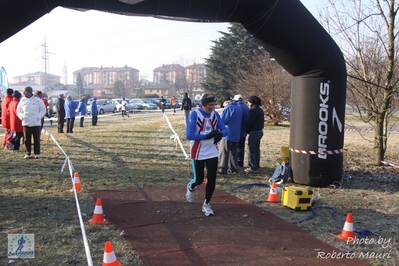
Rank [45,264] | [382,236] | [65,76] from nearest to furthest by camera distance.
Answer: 1. [45,264]
2. [382,236]
3. [65,76]

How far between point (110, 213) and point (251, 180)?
12.3 feet

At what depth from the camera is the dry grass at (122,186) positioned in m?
5.02

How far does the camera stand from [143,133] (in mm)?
18625

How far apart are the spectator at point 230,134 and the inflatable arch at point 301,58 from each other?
54.3 inches

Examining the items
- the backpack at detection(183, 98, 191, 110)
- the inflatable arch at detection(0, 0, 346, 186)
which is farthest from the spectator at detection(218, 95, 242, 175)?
the backpack at detection(183, 98, 191, 110)

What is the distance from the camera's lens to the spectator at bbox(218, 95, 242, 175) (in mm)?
9320

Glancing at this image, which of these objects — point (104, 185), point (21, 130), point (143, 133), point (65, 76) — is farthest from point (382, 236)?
point (65, 76)

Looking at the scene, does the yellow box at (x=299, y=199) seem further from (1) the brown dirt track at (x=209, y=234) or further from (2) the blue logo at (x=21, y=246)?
(2) the blue logo at (x=21, y=246)

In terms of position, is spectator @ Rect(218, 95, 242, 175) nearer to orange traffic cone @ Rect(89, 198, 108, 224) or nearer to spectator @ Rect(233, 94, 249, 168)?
spectator @ Rect(233, 94, 249, 168)

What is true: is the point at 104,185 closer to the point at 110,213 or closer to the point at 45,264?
the point at 110,213

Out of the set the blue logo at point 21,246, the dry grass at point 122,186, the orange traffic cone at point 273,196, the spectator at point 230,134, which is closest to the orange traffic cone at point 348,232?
the dry grass at point 122,186

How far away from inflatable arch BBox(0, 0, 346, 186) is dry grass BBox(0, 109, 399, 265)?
762 mm

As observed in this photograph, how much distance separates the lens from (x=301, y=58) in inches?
314

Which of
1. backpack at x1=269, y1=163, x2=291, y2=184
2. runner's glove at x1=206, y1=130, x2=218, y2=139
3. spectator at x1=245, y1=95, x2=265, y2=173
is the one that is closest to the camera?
runner's glove at x1=206, y1=130, x2=218, y2=139
